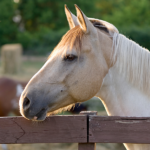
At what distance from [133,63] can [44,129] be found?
3.10 ft

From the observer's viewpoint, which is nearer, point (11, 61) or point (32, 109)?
point (32, 109)

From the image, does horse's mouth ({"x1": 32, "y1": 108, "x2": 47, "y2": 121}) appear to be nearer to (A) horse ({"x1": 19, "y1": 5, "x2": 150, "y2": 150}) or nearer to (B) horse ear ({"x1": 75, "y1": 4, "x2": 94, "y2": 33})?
(A) horse ({"x1": 19, "y1": 5, "x2": 150, "y2": 150})

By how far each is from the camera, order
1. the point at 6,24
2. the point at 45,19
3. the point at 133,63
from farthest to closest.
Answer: the point at 45,19
the point at 6,24
the point at 133,63

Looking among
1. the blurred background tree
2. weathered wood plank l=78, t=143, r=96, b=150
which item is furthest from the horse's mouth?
the blurred background tree

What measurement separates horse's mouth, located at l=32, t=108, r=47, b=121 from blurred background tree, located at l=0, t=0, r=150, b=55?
1747 centimetres

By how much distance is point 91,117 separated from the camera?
1.77 meters

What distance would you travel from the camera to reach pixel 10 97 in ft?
19.3

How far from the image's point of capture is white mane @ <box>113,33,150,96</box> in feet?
6.67

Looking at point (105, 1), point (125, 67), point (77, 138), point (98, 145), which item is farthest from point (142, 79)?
point (105, 1)

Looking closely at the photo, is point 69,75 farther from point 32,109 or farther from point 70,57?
point 32,109

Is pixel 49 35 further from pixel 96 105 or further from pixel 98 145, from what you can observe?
pixel 98 145

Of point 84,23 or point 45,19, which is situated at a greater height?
point 84,23

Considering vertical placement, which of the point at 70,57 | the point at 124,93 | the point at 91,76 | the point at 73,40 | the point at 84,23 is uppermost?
the point at 84,23

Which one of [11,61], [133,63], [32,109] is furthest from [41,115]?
[11,61]
